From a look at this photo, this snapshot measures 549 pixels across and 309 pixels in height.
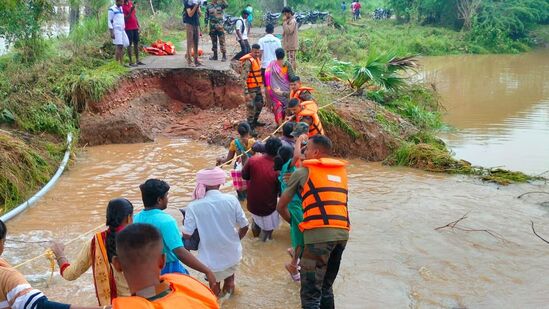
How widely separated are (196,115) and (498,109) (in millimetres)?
9941

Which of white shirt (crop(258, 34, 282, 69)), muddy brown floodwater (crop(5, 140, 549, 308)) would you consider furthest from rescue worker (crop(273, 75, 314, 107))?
white shirt (crop(258, 34, 282, 69))

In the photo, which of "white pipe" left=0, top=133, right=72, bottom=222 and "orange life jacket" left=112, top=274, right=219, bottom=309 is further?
"white pipe" left=0, top=133, right=72, bottom=222

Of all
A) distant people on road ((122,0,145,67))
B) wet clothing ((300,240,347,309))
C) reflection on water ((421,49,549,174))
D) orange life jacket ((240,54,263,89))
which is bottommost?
reflection on water ((421,49,549,174))

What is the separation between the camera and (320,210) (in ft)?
14.2

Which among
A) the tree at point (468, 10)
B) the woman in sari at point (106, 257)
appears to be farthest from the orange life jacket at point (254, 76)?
the tree at point (468, 10)

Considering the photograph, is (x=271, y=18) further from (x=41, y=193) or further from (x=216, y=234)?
(x=216, y=234)

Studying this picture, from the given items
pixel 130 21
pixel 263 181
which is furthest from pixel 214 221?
pixel 130 21

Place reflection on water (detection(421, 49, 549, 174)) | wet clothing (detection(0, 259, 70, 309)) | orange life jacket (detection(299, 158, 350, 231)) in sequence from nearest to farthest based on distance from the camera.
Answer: wet clothing (detection(0, 259, 70, 309)) → orange life jacket (detection(299, 158, 350, 231)) → reflection on water (detection(421, 49, 549, 174))

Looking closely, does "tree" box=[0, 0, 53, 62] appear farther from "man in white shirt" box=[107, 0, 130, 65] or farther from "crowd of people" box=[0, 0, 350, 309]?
"crowd of people" box=[0, 0, 350, 309]

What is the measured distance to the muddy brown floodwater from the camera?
5.50 meters

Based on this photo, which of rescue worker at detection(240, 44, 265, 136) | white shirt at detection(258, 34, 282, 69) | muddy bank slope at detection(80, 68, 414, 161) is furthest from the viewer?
white shirt at detection(258, 34, 282, 69)

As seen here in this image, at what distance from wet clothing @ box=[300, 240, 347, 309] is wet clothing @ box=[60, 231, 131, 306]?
4.92ft

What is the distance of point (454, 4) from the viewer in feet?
130

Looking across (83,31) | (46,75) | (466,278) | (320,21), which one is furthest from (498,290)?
(320,21)
